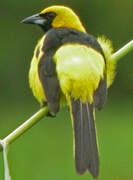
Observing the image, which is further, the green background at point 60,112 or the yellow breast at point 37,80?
the green background at point 60,112

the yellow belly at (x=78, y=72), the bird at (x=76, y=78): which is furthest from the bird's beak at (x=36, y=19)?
the yellow belly at (x=78, y=72)

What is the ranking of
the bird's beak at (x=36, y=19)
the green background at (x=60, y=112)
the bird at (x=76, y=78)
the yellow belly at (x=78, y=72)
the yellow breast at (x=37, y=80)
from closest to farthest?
the bird at (x=76, y=78) < the yellow belly at (x=78, y=72) < the yellow breast at (x=37, y=80) < the bird's beak at (x=36, y=19) < the green background at (x=60, y=112)

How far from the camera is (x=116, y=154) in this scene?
686 centimetres

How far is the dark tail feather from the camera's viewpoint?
3141 mm

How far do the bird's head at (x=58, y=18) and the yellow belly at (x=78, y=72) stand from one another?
68 cm

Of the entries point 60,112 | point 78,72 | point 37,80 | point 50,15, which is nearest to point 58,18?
point 50,15

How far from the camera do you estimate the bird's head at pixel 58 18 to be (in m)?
4.46

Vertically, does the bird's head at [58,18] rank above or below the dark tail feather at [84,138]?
above

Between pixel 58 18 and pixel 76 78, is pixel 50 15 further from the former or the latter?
pixel 76 78

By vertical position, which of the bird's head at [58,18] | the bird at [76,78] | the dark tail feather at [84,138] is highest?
the bird's head at [58,18]

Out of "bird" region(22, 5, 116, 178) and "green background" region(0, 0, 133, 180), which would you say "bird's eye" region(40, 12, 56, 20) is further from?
"green background" region(0, 0, 133, 180)

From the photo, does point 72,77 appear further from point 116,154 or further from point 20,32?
point 20,32

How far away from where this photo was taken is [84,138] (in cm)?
341

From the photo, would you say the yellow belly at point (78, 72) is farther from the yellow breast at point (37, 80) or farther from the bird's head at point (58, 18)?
the bird's head at point (58, 18)
